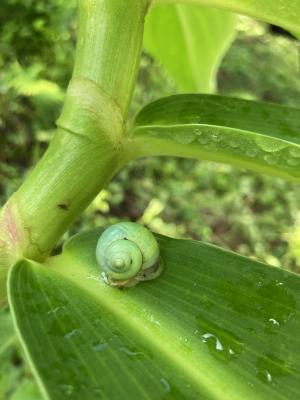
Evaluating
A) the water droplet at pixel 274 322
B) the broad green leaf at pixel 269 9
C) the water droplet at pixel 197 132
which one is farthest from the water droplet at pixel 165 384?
the broad green leaf at pixel 269 9

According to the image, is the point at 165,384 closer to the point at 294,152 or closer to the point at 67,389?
the point at 67,389

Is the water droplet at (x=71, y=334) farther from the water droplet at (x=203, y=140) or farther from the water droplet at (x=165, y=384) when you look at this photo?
the water droplet at (x=203, y=140)

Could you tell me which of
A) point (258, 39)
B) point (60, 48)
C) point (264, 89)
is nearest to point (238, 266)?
point (60, 48)

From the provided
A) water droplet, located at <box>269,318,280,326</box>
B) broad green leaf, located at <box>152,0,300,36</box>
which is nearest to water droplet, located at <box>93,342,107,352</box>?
water droplet, located at <box>269,318,280,326</box>

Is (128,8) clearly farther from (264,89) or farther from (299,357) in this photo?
(264,89)

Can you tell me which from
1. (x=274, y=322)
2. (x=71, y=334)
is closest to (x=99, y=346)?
(x=71, y=334)

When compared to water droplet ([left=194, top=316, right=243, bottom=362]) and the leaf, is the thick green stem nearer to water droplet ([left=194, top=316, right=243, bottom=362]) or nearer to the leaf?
the leaf
